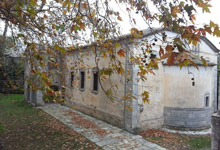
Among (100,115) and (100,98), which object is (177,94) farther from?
(100,115)

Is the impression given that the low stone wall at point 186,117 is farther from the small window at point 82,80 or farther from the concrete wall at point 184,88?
the small window at point 82,80

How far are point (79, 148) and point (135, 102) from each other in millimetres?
3158

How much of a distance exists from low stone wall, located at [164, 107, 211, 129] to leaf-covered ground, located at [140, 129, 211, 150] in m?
0.82

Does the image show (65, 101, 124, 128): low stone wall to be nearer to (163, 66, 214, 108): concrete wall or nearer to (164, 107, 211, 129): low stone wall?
(164, 107, 211, 129): low stone wall

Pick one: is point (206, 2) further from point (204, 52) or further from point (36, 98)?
point (36, 98)

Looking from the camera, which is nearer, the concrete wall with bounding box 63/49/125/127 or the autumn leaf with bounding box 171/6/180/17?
the autumn leaf with bounding box 171/6/180/17

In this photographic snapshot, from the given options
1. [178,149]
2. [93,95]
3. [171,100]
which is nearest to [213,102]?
[171,100]

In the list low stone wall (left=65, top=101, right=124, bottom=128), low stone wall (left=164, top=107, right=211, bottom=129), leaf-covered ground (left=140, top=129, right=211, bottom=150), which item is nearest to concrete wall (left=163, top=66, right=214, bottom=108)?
low stone wall (left=164, top=107, right=211, bottom=129)

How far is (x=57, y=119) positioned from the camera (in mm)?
9805

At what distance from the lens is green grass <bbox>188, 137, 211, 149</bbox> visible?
21.3 ft

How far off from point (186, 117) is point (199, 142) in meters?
1.64

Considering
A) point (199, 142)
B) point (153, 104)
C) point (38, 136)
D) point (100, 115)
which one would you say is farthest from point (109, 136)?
point (199, 142)

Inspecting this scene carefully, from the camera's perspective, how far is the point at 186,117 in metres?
8.34

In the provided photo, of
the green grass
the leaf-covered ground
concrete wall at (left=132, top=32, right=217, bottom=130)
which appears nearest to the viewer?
the leaf-covered ground
